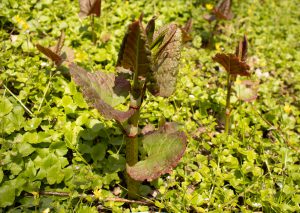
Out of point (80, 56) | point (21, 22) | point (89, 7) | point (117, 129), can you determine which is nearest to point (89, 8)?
point (89, 7)

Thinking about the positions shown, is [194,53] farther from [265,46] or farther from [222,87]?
[265,46]

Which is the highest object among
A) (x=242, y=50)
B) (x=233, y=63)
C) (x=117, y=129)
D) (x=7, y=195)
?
(x=242, y=50)

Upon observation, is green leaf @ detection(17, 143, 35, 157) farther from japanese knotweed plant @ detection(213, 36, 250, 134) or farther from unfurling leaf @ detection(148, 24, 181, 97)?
japanese knotweed plant @ detection(213, 36, 250, 134)

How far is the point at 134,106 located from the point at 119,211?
2.45ft

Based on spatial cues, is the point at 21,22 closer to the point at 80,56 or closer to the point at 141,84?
the point at 80,56

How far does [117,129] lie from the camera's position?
9.27 feet

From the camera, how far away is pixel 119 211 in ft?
7.58

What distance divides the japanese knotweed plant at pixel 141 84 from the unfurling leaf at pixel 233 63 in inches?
32.7

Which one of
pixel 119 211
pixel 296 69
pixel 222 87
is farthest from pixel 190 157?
pixel 296 69

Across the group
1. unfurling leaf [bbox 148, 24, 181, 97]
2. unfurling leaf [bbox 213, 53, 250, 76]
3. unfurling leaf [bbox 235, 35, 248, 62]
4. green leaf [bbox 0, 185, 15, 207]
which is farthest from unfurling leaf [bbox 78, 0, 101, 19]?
green leaf [bbox 0, 185, 15, 207]

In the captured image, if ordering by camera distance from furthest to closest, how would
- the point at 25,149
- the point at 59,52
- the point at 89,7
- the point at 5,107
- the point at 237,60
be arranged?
1. the point at 89,7
2. the point at 59,52
3. the point at 237,60
4. the point at 5,107
5. the point at 25,149

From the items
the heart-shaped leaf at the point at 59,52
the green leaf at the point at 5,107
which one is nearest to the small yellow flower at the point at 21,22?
the heart-shaped leaf at the point at 59,52

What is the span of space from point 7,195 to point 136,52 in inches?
46.7

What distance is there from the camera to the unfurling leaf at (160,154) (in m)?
2.10
